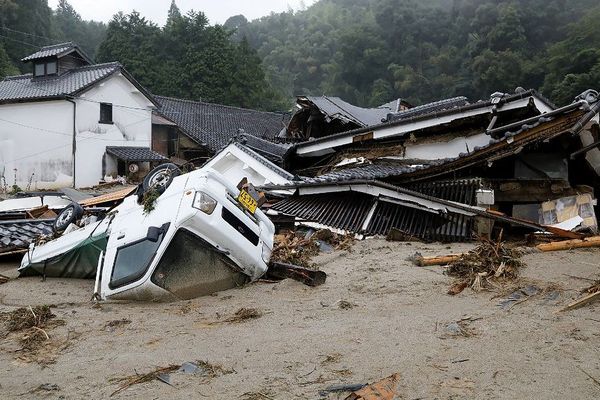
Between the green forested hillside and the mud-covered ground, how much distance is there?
3098 cm

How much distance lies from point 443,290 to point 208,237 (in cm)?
292

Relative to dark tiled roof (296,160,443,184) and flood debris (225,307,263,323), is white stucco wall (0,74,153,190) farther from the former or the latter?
flood debris (225,307,263,323)

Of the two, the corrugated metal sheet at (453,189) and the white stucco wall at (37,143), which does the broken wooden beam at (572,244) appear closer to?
the corrugated metal sheet at (453,189)

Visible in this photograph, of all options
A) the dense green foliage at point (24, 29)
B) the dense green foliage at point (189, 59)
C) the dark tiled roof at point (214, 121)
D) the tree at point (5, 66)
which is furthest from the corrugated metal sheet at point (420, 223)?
the dense green foliage at point (24, 29)

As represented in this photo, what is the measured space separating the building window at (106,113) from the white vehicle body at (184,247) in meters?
23.0

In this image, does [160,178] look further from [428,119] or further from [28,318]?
[428,119]

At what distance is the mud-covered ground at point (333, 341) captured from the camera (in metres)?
3.48

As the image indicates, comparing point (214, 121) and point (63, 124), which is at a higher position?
point (214, 121)

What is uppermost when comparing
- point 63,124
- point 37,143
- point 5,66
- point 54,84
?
point 5,66

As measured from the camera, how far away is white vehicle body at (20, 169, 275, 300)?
19.4 ft

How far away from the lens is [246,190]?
287 inches

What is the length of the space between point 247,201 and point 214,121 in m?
29.2

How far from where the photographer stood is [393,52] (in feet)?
173

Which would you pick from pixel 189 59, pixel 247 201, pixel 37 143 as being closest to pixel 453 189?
pixel 247 201
